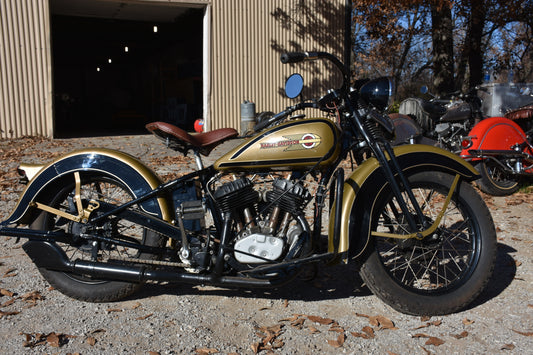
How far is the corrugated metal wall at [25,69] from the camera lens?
35.0ft

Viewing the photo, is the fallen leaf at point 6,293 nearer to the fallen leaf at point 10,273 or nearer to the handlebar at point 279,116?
the fallen leaf at point 10,273

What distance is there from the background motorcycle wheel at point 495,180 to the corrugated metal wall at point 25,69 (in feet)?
31.2

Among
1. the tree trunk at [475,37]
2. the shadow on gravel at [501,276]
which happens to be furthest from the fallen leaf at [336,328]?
the tree trunk at [475,37]

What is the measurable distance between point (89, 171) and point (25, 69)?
9.25m

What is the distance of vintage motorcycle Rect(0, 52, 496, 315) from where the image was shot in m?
2.94

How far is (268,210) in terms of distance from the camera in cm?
302

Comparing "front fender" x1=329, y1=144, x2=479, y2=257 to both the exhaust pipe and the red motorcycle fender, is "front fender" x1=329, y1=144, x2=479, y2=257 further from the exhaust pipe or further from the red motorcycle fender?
the red motorcycle fender

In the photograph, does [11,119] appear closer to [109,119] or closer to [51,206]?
[51,206]

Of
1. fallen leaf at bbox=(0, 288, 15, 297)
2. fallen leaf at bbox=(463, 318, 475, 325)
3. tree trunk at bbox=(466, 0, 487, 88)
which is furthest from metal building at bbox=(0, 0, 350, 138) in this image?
fallen leaf at bbox=(463, 318, 475, 325)

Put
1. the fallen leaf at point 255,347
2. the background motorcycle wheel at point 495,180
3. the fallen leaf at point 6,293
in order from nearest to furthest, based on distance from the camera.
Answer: the fallen leaf at point 255,347 → the fallen leaf at point 6,293 → the background motorcycle wheel at point 495,180

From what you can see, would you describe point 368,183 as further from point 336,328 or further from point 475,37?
point 475,37

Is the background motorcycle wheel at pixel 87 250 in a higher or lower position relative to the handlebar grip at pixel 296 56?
lower

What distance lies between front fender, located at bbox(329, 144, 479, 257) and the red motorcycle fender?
360 centimetres

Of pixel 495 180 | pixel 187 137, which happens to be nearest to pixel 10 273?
pixel 187 137
